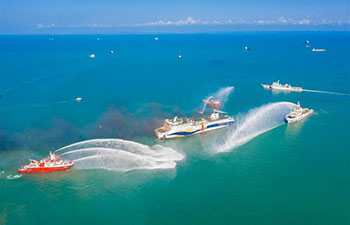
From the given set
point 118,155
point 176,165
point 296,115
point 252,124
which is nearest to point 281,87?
point 296,115

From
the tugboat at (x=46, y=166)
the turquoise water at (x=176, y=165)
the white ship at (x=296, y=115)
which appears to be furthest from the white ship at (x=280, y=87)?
the tugboat at (x=46, y=166)

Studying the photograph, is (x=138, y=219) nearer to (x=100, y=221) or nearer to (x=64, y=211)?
(x=100, y=221)

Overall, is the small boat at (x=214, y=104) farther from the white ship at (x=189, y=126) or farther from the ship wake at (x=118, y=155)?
the ship wake at (x=118, y=155)

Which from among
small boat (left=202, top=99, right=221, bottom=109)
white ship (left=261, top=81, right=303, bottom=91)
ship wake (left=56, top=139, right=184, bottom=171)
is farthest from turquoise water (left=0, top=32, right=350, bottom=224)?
white ship (left=261, top=81, right=303, bottom=91)

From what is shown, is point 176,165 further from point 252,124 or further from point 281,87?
point 281,87

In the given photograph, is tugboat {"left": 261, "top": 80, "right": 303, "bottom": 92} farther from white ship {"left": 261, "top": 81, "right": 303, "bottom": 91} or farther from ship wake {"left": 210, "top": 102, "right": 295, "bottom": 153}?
ship wake {"left": 210, "top": 102, "right": 295, "bottom": 153}

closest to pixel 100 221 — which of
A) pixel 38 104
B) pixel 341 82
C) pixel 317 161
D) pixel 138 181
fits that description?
pixel 138 181

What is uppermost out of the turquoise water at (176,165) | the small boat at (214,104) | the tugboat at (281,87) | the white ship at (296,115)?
the tugboat at (281,87)
